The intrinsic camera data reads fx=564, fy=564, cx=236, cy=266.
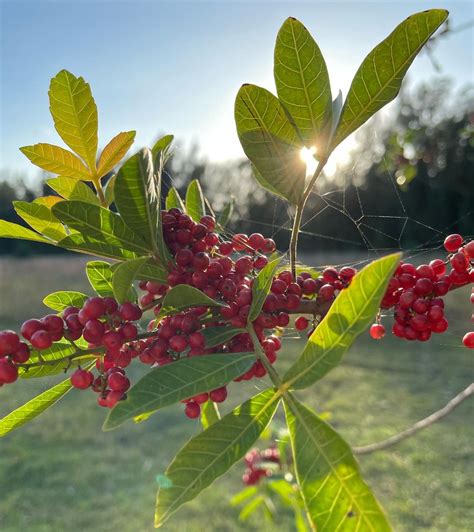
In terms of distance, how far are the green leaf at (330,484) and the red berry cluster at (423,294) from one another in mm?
195

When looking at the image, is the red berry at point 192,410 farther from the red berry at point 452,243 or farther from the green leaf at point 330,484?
the red berry at point 452,243

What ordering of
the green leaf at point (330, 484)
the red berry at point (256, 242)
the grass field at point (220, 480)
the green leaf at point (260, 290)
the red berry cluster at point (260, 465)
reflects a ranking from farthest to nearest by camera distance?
the grass field at point (220, 480) < the red berry cluster at point (260, 465) < the red berry at point (256, 242) < the green leaf at point (260, 290) < the green leaf at point (330, 484)

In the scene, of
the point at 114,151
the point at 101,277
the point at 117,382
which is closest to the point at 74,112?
the point at 114,151

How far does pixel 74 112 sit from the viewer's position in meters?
0.57

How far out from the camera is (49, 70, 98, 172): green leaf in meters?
0.56

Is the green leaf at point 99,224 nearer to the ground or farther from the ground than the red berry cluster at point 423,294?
farther from the ground

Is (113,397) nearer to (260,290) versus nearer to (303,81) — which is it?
(260,290)

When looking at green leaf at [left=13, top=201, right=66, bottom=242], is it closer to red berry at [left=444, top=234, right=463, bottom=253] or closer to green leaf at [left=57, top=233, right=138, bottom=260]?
green leaf at [left=57, top=233, right=138, bottom=260]

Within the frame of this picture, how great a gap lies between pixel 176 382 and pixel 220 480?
413cm

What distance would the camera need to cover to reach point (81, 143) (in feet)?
1.96

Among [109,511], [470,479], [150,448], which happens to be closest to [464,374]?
[470,479]

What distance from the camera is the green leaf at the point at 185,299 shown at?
475 mm

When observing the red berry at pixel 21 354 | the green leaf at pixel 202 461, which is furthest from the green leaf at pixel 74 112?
the green leaf at pixel 202 461

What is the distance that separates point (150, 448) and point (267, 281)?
15.0ft
